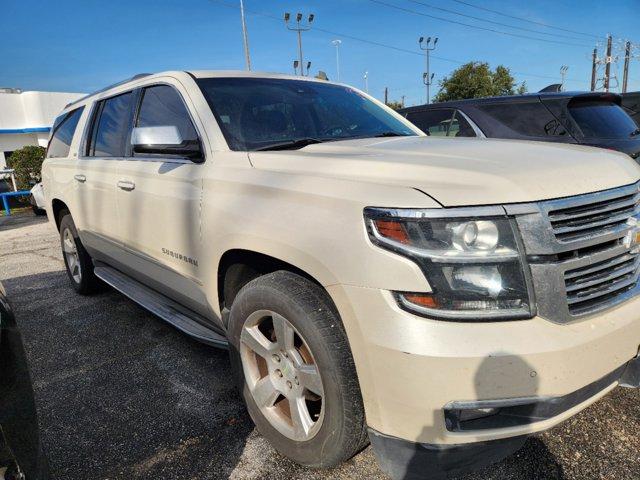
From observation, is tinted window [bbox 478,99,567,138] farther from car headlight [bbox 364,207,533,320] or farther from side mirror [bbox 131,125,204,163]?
car headlight [bbox 364,207,533,320]

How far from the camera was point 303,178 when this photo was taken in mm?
2113

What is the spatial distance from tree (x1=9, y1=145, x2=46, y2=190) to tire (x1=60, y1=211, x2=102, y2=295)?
13161 mm

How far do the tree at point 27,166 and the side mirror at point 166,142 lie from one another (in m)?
16.1

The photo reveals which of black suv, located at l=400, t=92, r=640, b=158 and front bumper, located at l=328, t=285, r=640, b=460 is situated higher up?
black suv, located at l=400, t=92, r=640, b=158

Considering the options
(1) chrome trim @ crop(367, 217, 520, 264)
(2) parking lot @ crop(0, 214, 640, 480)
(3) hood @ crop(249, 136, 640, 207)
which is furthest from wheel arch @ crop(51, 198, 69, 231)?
(1) chrome trim @ crop(367, 217, 520, 264)

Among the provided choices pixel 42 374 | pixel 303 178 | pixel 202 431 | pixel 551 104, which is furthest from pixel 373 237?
pixel 551 104

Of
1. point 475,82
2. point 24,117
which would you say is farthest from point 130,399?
point 475,82

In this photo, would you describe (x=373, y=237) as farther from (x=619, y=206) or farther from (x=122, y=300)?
(x=122, y=300)

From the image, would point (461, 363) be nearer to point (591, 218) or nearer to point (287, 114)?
point (591, 218)

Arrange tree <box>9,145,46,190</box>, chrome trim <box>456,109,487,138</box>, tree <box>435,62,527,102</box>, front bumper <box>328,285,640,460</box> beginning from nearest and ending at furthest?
front bumper <box>328,285,640,460</box>
chrome trim <box>456,109,487,138</box>
tree <box>9,145,46,190</box>
tree <box>435,62,527,102</box>

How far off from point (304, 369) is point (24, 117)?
3150 cm

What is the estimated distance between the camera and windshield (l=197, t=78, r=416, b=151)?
282 cm

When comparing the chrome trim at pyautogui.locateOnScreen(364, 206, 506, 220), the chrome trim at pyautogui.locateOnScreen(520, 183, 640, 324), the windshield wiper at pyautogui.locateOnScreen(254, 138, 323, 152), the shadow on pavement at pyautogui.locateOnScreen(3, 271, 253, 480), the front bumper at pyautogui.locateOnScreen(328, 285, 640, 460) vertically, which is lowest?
the shadow on pavement at pyautogui.locateOnScreen(3, 271, 253, 480)

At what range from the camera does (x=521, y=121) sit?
5.41 m
